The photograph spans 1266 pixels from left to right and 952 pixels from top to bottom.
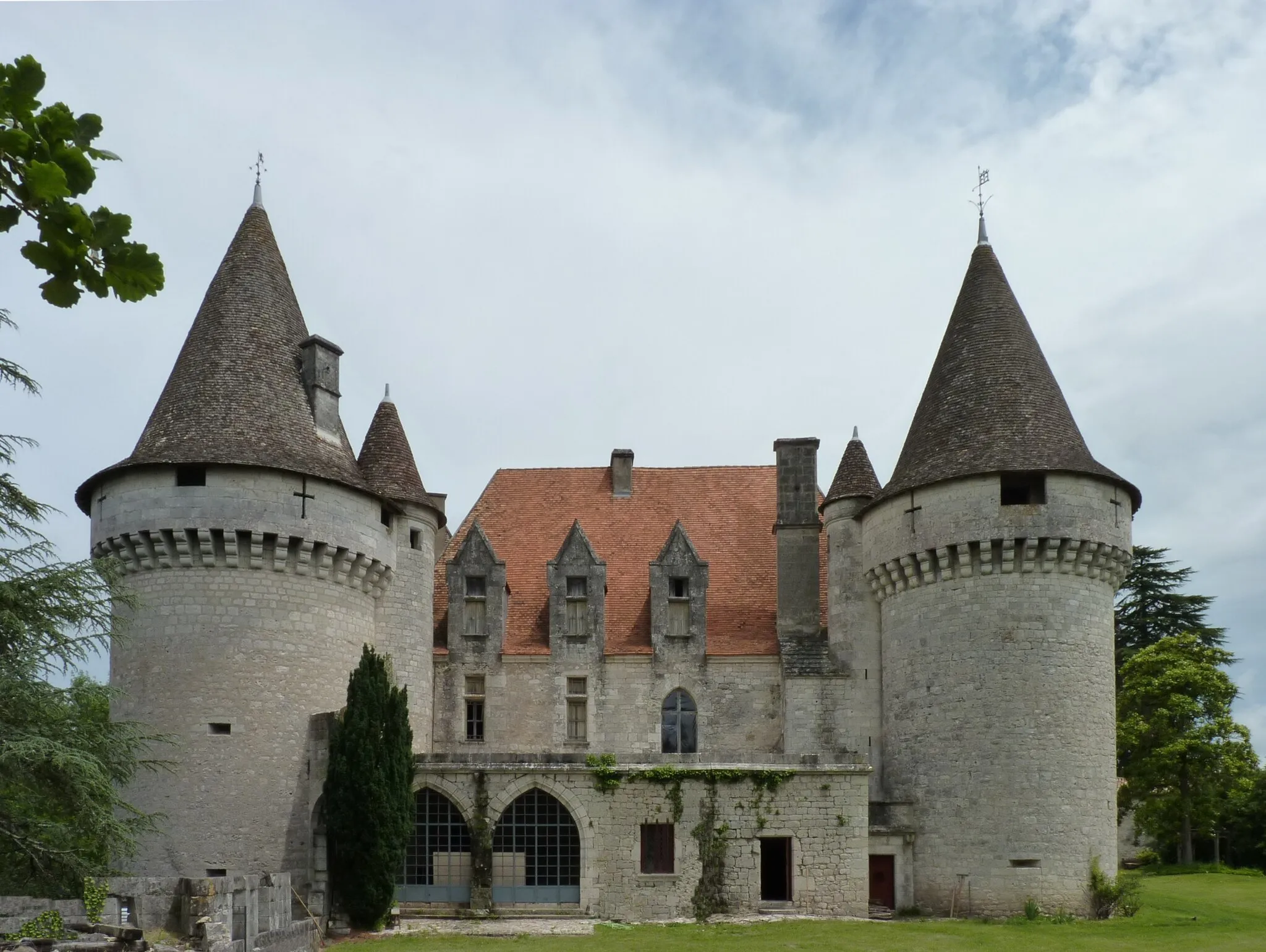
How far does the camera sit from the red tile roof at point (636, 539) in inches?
1323

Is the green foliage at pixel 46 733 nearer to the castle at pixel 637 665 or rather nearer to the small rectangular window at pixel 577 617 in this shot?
the castle at pixel 637 665

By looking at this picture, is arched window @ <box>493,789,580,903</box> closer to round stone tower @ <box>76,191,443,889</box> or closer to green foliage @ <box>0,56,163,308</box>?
round stone tower @ <box>76,191,443,889</box>

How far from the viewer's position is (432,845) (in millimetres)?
28312

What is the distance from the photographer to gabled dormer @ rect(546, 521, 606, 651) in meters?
33.0

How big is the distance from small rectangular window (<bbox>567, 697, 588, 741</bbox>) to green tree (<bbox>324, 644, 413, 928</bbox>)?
6107 millimetres

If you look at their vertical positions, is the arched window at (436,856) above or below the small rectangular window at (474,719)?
below

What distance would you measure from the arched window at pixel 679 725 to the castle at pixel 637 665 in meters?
0.09

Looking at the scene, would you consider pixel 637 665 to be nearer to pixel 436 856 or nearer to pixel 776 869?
pixel 776 869

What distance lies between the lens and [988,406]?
101 ft

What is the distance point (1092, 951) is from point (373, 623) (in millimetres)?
15197

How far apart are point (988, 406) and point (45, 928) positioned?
830 inches

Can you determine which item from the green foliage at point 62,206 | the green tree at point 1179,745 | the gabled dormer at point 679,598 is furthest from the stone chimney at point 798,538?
the green foliage at point 62,206

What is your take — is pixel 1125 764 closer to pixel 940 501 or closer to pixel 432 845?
pixel 940 501

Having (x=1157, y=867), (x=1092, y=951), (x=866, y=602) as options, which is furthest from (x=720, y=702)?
(x=1157, y=867)
